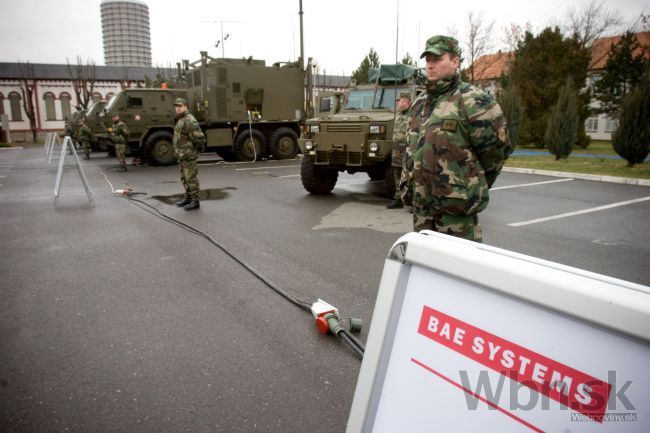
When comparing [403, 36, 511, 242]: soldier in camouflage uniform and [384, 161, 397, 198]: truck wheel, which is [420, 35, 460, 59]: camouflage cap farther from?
[384, 161, 397, 198]: truck wheel

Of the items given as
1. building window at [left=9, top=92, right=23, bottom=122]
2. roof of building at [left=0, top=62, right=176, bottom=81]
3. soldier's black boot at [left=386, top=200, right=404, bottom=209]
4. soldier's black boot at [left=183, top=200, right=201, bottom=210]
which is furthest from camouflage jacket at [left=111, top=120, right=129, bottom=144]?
building window at [left=9, top=92, right=23, bottom=122]

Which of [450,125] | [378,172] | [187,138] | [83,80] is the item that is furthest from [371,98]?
[83,80]

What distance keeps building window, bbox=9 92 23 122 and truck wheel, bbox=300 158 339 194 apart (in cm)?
4822

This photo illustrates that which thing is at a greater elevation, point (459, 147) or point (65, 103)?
point (65, 103)

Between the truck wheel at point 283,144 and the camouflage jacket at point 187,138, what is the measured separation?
28.3 ft

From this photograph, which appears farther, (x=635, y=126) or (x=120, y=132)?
(x=120, y=132)

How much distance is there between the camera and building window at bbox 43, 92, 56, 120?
150ft

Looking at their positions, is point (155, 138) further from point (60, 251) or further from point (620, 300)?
point (620, 300)

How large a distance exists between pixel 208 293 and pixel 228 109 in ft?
39.5

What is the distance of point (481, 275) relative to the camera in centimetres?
98

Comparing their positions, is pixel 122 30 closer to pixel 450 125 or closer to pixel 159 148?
pixel 159 148

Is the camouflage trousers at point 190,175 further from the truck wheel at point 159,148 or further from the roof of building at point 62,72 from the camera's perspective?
the roof of building at point 62,72

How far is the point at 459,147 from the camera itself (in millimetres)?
2520

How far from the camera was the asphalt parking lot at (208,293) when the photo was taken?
2297 mm
